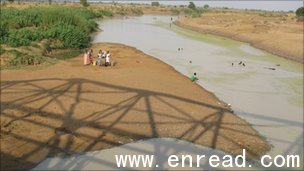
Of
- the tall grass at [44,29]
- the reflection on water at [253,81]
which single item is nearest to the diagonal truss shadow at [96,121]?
the reflection on water at [253,81]

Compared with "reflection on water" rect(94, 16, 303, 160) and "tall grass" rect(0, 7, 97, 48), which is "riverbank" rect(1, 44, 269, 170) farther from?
"tall grass" rect(0, 7, 97, 48)

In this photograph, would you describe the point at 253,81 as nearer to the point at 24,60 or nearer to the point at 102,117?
the point at 102,117

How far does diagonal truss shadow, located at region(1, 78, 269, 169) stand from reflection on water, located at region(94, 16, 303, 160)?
4.52 feet

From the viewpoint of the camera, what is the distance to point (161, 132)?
46.0 feet

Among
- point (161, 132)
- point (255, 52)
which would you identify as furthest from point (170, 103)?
point (255, 52)

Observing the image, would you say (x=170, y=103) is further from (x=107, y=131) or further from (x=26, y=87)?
(x=26, y=87)

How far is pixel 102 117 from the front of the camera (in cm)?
1473

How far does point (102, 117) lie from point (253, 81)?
45.4 feet

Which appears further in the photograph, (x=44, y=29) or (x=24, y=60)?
(x=44, y=29)

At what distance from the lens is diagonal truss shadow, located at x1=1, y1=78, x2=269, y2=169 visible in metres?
12.4

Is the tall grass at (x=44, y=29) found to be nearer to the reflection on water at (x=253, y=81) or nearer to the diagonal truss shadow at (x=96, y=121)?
the reflection on water at (x=253, y=81)

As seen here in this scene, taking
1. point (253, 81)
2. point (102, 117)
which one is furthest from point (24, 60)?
point (253, 81)

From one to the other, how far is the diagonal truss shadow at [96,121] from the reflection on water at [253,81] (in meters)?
1.38

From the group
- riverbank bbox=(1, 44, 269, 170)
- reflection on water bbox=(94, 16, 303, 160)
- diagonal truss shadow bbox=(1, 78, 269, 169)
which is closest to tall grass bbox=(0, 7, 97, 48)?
reflection on water bbox=(94, 16, 303, 160)
